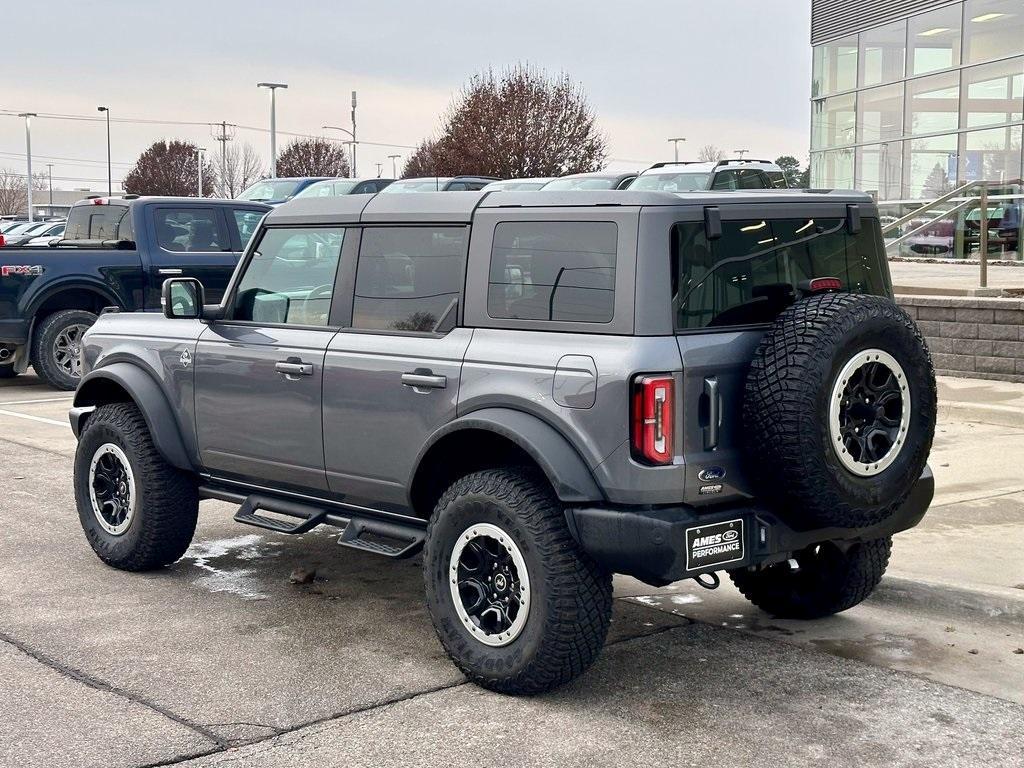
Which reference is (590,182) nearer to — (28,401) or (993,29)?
(28,401)

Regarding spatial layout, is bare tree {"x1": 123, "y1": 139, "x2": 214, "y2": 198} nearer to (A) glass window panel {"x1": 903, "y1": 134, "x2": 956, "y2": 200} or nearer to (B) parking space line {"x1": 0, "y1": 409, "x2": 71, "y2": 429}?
(A) glass window panel {"x1": 903, "y1": 134, "x2": 956, "y2": 200}

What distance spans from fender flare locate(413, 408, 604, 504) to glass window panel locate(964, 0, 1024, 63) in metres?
24.9

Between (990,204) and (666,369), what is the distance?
2099 centimetres

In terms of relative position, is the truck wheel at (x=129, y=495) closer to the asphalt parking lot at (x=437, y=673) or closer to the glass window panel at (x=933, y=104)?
the asphalt parking lot at (x=437, y=673)

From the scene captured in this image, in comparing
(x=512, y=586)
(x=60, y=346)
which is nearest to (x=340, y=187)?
(x=60, y=346)

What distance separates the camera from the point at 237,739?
4.44 metres

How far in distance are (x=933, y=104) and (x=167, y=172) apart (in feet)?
220

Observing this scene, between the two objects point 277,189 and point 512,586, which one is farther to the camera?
point 277,189

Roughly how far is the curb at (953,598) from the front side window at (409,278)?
2.46m

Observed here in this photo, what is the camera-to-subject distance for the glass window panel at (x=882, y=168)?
100.0ft

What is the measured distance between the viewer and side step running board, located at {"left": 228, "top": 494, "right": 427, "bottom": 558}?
5.45 metres

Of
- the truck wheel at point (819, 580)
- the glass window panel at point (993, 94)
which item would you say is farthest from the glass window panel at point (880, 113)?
the truck wheel at point (819, 580)

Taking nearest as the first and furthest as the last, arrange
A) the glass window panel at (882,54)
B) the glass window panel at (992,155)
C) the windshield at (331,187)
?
1. the windshield at (331,187)
2. the glass window panel at (992,155)
3. the glass window panel at (882,54)

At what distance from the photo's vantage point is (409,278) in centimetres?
555
